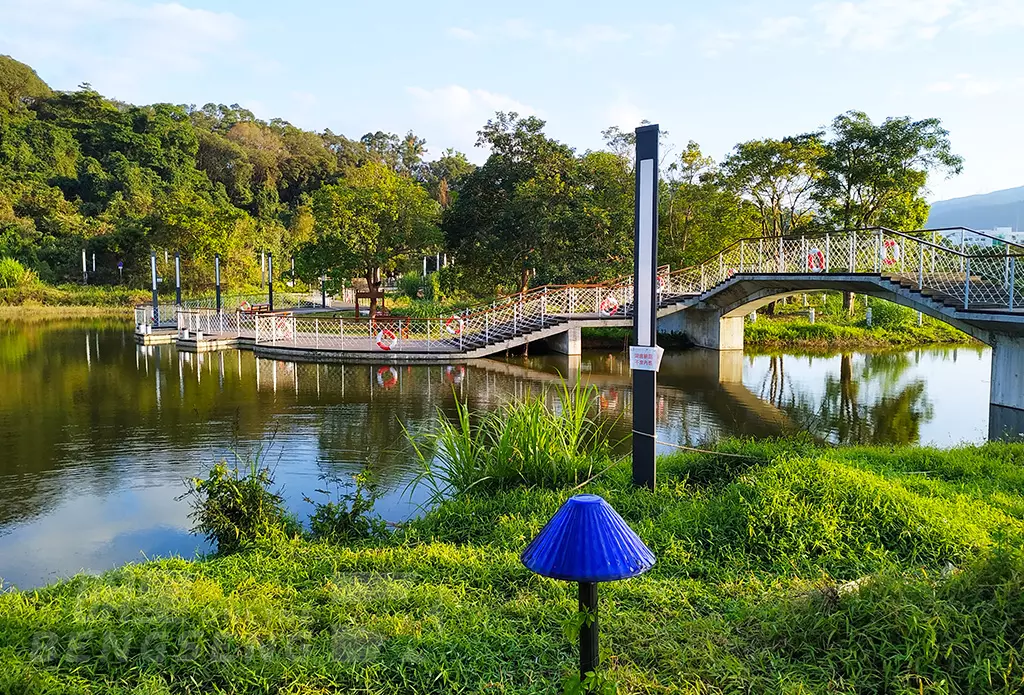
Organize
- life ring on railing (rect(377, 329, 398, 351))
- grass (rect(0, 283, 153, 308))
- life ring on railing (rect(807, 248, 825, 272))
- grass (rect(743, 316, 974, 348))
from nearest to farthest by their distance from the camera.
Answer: life ring on railing (rect(807, 248, 825, 272)), life ring on railing (rect(377, 329, 398, 351)), grass (rect(743, 316, 974, 348)), grass (rect(0, 283, 153, 308))

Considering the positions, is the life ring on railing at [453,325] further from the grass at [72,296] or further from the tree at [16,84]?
the tree at [16,84]

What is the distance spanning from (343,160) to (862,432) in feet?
190

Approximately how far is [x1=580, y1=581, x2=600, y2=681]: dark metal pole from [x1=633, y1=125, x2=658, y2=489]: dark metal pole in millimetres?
3109

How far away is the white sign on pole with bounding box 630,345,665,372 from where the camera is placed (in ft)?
17.3

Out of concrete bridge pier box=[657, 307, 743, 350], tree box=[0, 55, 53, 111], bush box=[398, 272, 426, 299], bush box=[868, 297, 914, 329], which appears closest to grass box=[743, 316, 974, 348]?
bush box=[868, 297, 914, 329]

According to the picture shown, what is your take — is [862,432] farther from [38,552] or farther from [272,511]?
[38,552]

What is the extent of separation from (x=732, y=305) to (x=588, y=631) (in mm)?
17575

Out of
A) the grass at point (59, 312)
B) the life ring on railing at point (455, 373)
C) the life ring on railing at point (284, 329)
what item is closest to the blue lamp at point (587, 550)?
the life ring on railing at point (455, 373)

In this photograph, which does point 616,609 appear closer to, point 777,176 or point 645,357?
point 645,357

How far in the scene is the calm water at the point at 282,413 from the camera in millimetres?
6168

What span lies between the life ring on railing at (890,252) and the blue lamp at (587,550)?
12713 millimetres

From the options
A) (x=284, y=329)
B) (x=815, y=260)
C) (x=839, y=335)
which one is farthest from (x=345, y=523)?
(x=839, y=335)

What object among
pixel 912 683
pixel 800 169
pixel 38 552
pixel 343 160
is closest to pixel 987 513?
pixel 912 683

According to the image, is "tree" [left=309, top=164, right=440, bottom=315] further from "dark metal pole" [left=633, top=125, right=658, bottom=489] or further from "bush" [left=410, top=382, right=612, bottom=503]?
"dark metal pole" [left=633, top=125, right=658, bottom=489]
